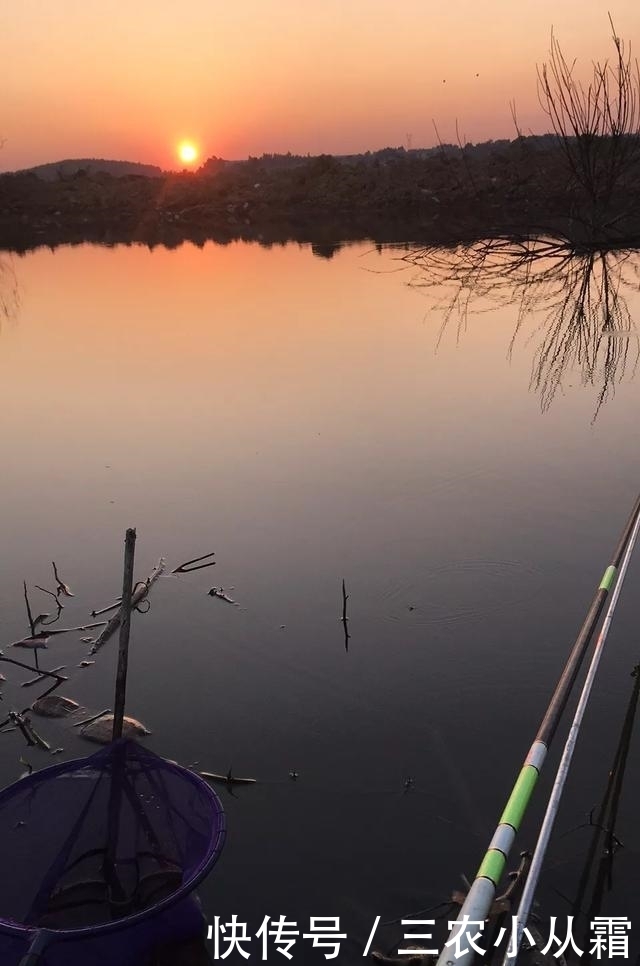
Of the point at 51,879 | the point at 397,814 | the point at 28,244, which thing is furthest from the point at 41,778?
the point at 28,244

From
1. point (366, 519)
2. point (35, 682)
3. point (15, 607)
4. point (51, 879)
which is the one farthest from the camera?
point (366, 519)

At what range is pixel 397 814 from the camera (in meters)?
3.25

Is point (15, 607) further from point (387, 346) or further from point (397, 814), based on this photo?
point (387, 346)

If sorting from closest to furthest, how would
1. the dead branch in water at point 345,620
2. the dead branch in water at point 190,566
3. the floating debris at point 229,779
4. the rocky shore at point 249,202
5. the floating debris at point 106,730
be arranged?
the floating debris at point 229,779 → the floating debris at point 106,730 → the dead branch in water at point 345,620 → the dead branch in water at point 190,566 → the rocky shore at point 249,202

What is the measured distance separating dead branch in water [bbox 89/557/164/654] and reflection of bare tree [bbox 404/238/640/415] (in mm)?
3720

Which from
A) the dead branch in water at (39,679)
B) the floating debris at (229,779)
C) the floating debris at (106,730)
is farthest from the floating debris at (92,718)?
the floating debris at (229,779)

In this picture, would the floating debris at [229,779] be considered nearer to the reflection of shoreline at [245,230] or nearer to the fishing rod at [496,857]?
the fishing rod at [496,857]

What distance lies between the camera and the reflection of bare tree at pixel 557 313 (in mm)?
8148

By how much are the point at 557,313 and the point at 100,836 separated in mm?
13636

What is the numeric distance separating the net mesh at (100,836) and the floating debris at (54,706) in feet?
3.97

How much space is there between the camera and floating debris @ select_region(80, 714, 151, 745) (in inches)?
149

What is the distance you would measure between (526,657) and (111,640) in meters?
2.45

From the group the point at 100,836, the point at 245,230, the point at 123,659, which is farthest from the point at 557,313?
the point at 245,230

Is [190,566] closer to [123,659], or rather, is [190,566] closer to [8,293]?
[123,659]
